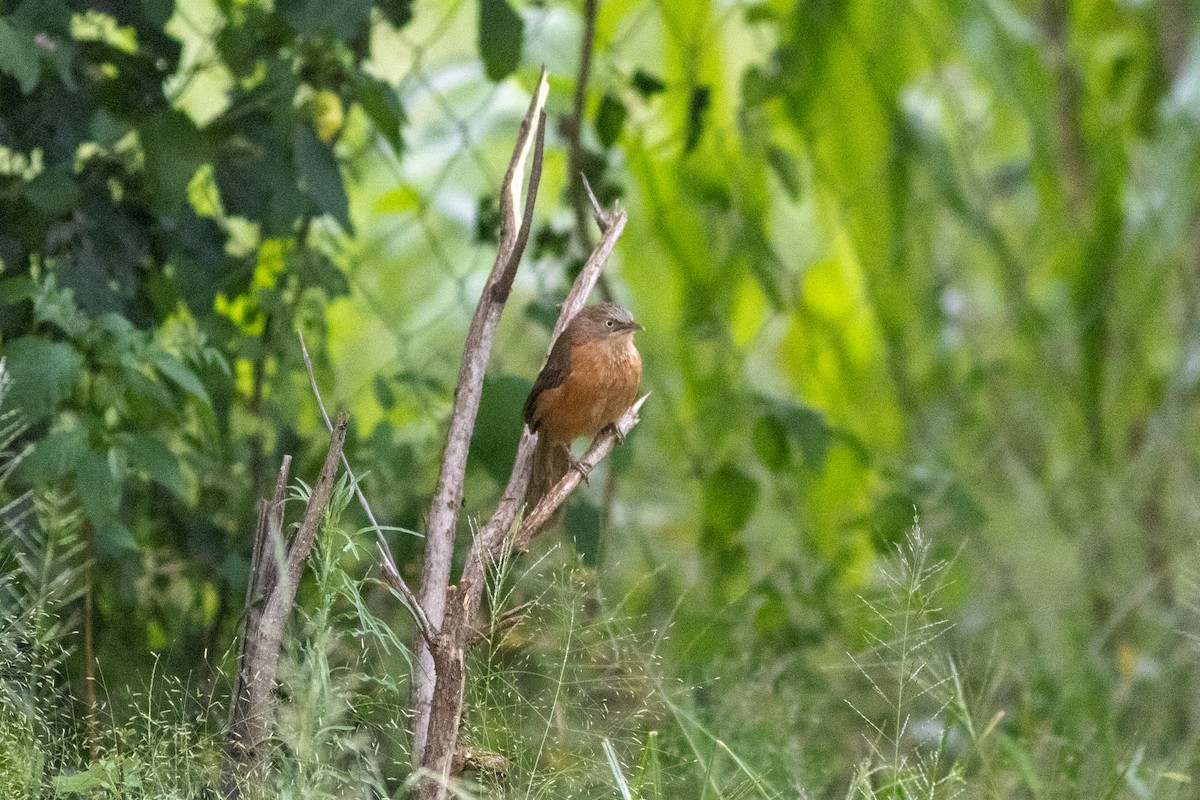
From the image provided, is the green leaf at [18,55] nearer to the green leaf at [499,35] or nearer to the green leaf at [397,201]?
the green leaf at [499,35]

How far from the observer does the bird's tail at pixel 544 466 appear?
1.58 m

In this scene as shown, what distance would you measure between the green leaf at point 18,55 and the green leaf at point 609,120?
842 millimetres

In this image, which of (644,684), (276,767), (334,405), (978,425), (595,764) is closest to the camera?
(276,767)

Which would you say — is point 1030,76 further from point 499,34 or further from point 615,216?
point 615,216

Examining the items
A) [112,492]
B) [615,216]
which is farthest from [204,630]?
[615,216]

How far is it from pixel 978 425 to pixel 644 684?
1.73 meters

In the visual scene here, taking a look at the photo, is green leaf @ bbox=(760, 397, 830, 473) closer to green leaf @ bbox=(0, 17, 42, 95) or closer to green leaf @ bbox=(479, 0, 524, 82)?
green leaf @ bbox=(479, 0, 524, 82)

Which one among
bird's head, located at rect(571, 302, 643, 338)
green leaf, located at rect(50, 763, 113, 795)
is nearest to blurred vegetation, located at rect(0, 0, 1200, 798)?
green leaf, located at rect(50, 763, 113, 795)

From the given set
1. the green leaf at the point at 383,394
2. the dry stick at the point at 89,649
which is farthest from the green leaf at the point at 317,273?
the dry stick at the point at 89,649

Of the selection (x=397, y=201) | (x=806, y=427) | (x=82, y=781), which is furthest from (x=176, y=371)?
(x=806, y=427)

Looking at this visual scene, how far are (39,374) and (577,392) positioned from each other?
0.61 meters

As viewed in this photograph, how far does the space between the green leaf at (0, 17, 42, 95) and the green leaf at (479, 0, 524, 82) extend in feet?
1.77

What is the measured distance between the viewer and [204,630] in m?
1.61

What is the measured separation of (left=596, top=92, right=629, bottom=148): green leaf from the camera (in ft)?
6.26
